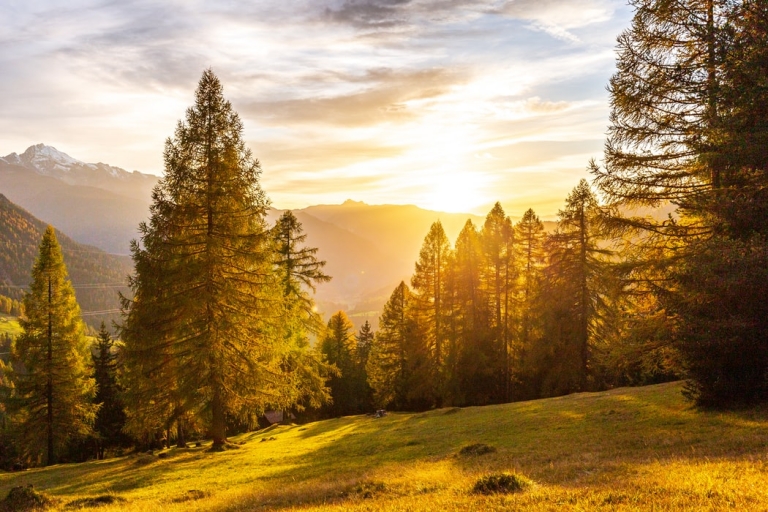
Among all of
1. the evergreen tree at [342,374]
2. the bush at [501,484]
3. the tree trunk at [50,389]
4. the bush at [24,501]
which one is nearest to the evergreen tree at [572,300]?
the evergreen tree at [342,374]

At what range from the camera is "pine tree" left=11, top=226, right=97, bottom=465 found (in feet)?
104

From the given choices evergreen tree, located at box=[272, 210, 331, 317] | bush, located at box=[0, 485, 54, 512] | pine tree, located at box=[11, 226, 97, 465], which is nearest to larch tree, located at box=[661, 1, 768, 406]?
bush, located at box=[0, 485, 54, 512]

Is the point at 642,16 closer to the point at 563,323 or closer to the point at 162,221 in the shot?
the point at 162,221

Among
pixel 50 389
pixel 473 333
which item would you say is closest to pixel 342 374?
pixel 473 333

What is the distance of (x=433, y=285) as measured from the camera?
4509 centimetres

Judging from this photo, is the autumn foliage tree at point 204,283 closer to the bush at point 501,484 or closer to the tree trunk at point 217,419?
the tree trunk at point 217,419

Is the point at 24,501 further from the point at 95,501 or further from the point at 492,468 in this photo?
the point at 492,468

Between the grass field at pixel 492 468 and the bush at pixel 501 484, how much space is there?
233 millimetres

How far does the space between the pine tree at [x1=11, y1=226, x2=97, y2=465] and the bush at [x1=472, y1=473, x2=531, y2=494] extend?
33.2m

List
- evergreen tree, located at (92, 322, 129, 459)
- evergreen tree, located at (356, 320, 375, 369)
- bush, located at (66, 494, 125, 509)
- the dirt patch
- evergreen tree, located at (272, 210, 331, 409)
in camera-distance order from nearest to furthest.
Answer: bush, located at (66, 494, 125, 509)
the dirt patch
evergreen tree, located at (272, 210, 331, 409)
evergreen tree, located at (92, 322, 129, 459)
evergreen tree, located at (356, 320, 375, 369)

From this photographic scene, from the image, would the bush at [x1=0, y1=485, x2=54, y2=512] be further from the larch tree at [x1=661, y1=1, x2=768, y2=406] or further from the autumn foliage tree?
the larch tree at [x1=661, y1=1, x2=768, y2=406]

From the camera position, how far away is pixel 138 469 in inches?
786

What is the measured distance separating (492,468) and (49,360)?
3231cm

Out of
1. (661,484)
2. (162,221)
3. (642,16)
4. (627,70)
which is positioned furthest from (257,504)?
(642,16)
